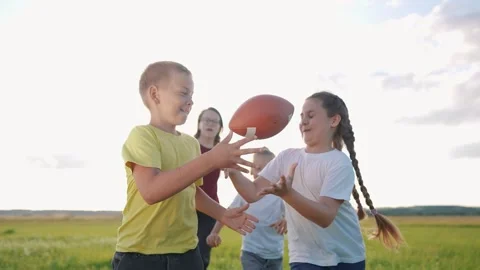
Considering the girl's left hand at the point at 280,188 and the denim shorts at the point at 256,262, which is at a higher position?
the girl's left hand at the point at 280,188

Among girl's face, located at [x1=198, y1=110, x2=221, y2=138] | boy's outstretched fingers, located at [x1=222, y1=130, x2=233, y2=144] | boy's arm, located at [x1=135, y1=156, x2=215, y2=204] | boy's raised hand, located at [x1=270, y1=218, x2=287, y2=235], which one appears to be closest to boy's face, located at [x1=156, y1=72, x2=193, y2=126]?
boy's arm, located at [x1=135, y1=156, x2=215, y2=204]

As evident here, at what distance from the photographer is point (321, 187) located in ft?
17.0

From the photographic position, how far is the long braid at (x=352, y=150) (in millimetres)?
5613

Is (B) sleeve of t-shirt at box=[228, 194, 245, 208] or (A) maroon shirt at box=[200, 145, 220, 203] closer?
(B) sleeve of t-shirt at box=[228, 194, 245, 208]

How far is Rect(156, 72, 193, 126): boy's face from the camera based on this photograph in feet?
14.0

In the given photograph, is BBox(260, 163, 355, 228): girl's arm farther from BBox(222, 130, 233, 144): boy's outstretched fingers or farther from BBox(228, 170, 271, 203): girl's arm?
BBox(222, 130, 233, 144): boy's outstretched fingers

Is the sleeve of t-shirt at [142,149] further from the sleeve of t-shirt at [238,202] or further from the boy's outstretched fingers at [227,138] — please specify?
the sleeve of t-shirt at [238,202]

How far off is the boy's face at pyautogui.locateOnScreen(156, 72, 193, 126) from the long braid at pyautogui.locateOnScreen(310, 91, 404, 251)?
5.26ft

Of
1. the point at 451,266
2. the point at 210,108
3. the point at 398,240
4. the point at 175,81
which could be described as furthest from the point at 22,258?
the point at 175,81

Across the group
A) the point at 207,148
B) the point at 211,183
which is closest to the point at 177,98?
the point at 207,148

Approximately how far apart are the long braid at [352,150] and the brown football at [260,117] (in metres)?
0.86

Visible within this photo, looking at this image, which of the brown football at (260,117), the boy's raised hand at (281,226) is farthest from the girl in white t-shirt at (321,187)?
the boy's raised hand at (281,226)

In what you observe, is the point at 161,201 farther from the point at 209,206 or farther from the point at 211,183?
the point at 211,183

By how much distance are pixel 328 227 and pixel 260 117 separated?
1.18 metres
